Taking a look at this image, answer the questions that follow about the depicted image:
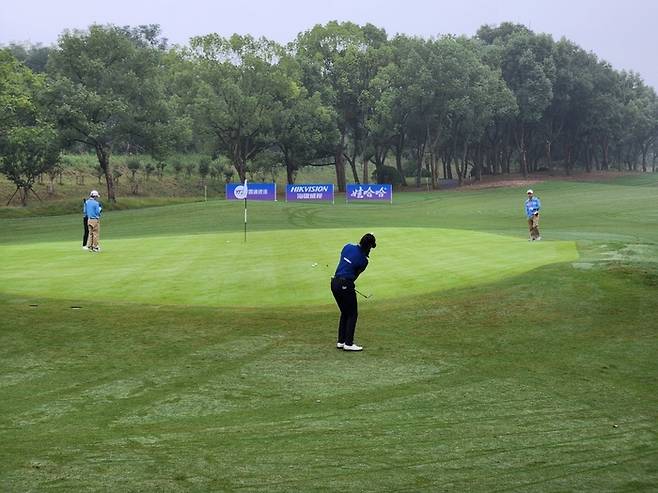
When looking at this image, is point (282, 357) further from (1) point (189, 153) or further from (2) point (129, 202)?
(1) point (189, 153)

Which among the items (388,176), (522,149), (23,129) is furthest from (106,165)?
(522,149)

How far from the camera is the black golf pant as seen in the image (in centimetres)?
1634

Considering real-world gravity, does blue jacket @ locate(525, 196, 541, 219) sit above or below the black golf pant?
above

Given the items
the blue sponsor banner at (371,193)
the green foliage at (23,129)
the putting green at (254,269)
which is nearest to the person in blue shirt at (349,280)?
the putting green at (254,269)

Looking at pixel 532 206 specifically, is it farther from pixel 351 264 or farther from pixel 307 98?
pixel 307 98

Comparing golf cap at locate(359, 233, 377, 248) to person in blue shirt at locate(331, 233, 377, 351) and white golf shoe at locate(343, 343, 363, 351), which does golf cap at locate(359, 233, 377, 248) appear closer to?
person in blue shirt at locate(331, 233, 377, 351)

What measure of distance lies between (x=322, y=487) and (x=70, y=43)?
71916mm

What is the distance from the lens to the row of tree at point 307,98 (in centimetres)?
7331

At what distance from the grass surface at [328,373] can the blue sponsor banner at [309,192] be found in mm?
49502

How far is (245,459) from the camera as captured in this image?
983cm

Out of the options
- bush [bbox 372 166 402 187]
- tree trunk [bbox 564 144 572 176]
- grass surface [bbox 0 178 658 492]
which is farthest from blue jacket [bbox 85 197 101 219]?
tree trunk [bbox 564 144 572 176]

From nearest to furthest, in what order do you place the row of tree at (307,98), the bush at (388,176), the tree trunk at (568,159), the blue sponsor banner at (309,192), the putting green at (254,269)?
the putting green at (254,269), the row of tree at (307,98), the blue sponsor banner at (309,192), the bush at (388,176), the tree trunk at (568,159)

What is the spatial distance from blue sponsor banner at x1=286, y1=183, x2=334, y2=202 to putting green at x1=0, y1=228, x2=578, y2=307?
4398 cm

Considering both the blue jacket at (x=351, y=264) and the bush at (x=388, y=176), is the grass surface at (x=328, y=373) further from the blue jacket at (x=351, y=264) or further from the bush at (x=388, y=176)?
the bush at (x=388, y=176)
